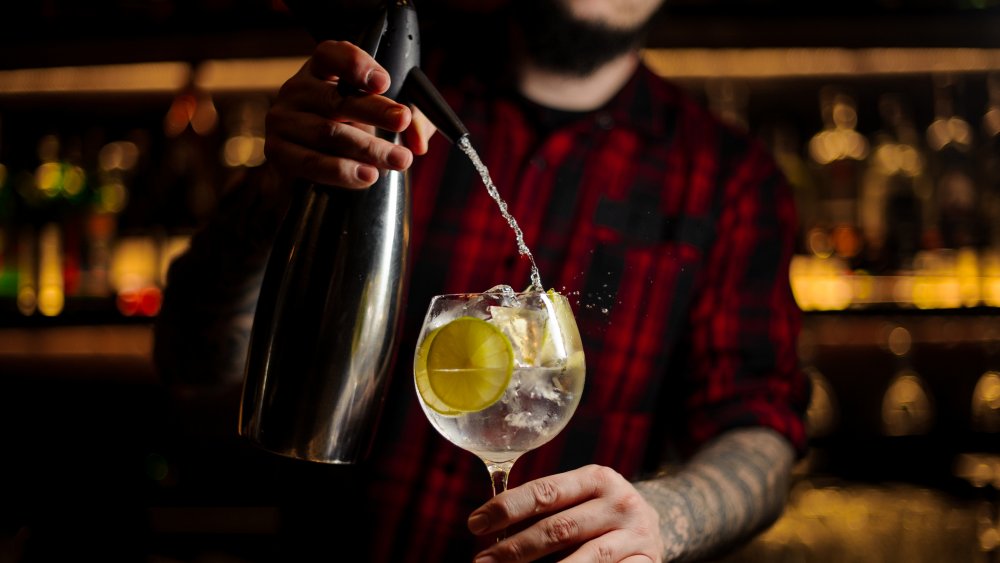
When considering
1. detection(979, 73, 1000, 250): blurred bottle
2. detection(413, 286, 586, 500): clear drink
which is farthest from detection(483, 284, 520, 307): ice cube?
detection(979, 73, 1000, 250): blurred bottle

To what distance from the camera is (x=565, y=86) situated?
1381mm

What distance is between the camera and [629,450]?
51.9 inches

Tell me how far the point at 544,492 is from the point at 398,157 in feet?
0.90

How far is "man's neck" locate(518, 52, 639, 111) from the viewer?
1.37 metres

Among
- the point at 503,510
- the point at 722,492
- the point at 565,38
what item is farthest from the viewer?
the point at 565,38

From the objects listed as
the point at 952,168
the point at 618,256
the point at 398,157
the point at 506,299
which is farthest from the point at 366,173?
the point at 952,168

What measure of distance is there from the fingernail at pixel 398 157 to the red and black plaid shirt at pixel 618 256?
45 cm

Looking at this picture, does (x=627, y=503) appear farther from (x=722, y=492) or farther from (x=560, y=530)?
(x=722, y=492)

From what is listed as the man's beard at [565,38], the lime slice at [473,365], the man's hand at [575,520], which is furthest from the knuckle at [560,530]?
the man's beard at [565,38]

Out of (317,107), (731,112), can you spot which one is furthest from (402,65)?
(731,112)

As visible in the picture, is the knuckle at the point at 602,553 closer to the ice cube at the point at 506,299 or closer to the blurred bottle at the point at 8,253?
the ice cube at the point at 506,299

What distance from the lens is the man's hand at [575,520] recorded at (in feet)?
2.23

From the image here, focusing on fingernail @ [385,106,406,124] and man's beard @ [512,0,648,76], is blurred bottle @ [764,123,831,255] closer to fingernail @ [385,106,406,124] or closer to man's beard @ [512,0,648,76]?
man's beard @ [512,0,648,76]

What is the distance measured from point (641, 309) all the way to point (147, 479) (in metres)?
1.46
